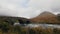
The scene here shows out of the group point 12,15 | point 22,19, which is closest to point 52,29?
point 22,19

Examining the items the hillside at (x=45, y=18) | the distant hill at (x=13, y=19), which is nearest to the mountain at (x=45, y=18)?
the hillside at (x=45, y=18)

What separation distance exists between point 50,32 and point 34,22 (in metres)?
0.58

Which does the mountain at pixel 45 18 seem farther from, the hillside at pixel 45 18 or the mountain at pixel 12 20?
the mountain at pixel 12 20

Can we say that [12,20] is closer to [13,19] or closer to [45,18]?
[13,19]

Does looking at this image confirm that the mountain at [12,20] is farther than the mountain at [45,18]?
Yes

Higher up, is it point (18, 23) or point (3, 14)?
point (3, 14)

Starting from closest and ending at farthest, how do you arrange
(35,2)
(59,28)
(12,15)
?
(59,28) < (12,15) < (35,2)

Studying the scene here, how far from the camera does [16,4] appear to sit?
16.0 feet

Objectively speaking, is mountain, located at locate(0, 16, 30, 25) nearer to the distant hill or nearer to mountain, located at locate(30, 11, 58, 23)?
the distant hill

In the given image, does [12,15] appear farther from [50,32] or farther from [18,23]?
[50,32]

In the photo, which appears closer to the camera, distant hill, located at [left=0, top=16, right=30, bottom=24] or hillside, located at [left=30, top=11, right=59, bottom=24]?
hillside, located at [left=30, top=11, right=59, bottom=24]

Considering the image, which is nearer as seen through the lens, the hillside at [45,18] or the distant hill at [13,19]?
the hillside at [45,18]

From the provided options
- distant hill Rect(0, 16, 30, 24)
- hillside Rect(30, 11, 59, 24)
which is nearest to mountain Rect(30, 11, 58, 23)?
hillside Rect(30, 11, 59, 24)

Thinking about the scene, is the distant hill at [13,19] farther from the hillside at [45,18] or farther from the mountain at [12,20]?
the hillside at [45,18]
